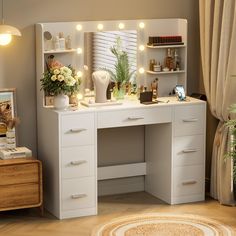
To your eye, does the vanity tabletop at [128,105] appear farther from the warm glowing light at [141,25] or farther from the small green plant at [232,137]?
the warm glowing light at [141,25]

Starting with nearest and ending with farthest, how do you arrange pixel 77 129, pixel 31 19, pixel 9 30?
pixel 9 30 → pixel 77 129 → pixel 31 19

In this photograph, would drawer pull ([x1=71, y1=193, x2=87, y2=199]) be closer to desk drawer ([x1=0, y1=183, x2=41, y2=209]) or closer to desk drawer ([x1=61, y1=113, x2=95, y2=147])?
desk drawer ([x1=0, y1=183, x2=41, y2=209])

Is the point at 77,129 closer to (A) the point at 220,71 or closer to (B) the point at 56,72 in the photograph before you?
(B) the point at 56,72

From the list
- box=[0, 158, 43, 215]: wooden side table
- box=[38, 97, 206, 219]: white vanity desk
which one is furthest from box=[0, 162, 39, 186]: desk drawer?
box=[38, 97, 206, 219]: white vanity desk

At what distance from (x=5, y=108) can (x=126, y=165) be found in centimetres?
118

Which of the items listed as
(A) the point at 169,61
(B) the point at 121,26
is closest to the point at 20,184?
(B) the point at 121,26

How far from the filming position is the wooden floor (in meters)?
4.98

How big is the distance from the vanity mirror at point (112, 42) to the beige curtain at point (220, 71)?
0.26 m

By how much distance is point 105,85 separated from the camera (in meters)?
5.44

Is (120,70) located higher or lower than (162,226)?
higher

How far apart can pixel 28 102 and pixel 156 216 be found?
4.44 ft

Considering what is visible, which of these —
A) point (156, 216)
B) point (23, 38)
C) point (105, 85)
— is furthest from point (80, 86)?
point (156, 216)

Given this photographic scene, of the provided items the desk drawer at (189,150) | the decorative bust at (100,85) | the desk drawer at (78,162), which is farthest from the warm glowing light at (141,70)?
the desk drawer at (78,162)

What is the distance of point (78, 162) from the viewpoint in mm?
5211
